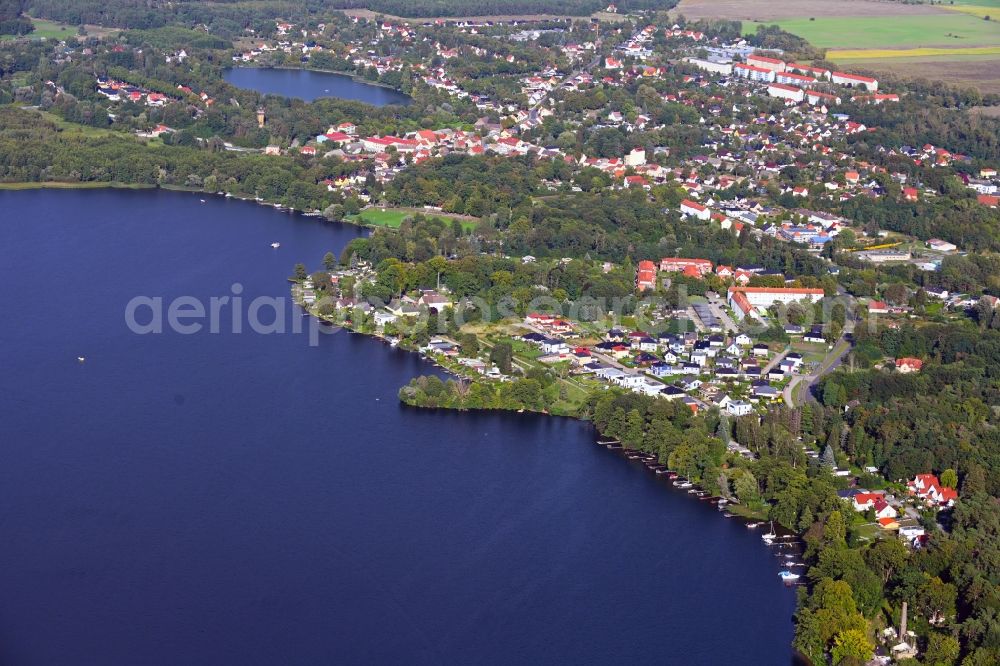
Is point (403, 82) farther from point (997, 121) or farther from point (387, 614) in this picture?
point (387, 614)

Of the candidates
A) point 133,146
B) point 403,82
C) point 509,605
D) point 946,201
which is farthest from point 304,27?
point 509,605

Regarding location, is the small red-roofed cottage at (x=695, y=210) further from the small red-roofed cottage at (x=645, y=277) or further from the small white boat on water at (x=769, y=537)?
the small white boat on water at (x=769, y=537)

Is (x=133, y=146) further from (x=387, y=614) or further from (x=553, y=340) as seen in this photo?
(x=387, y=614)

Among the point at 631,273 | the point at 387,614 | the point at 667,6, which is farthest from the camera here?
the point at 667,6

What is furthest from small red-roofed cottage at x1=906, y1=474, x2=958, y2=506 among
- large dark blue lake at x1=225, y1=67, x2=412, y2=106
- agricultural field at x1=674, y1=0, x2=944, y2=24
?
agricultural field at x1=674, y1=0, x2=944, y2=24

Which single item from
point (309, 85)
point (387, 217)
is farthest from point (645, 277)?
point (309, 85)

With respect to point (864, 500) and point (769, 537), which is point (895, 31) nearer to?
point (864, 500)

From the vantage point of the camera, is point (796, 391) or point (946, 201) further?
point (946, 201)

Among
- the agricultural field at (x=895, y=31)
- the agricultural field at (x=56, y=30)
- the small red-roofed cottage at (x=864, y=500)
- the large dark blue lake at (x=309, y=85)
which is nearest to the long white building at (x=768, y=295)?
the small red-roofed cottage at (x=864, y=500)

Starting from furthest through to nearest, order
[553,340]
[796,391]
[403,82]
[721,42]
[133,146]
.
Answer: [721,42] < [403,82] < [133,146] < [553,340] < [796,391]
